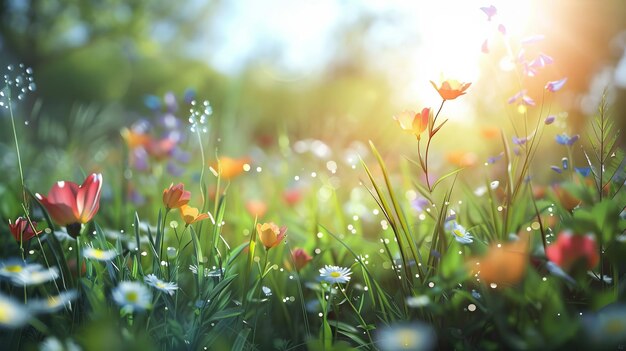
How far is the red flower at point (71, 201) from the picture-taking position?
1.02 metres

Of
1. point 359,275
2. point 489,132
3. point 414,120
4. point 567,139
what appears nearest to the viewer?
point 414,120

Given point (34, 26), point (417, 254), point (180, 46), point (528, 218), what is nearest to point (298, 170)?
point (528, 218)

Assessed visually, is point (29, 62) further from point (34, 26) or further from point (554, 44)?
point (554, 44)

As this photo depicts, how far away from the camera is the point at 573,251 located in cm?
83

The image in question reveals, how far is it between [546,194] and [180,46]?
18.2 metres

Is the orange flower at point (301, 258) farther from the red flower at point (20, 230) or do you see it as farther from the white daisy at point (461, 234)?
the red flower at point (20, 230)

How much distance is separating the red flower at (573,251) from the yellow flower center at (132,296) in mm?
684

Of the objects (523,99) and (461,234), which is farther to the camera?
(523,99)

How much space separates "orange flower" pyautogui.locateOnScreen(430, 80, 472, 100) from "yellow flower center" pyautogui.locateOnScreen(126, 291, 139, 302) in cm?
69

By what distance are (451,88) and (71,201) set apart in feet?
2.61

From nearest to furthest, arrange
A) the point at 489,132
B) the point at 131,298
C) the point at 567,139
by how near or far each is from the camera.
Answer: the point at 131,298 → the point at 567,139 → the point at 489,132

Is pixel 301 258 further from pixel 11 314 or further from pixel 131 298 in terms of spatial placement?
pixel 11 314

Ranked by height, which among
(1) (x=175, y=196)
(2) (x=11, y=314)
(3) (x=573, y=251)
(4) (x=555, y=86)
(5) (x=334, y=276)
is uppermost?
(4) (x=555, y=86)

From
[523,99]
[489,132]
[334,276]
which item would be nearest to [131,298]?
[334,276]
